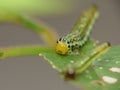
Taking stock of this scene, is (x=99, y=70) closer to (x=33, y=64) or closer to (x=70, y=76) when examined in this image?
(x=70, y=76)

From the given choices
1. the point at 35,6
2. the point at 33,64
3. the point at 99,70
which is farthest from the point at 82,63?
the point at 33,64

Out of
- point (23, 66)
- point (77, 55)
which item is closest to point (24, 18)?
point (77, 55)

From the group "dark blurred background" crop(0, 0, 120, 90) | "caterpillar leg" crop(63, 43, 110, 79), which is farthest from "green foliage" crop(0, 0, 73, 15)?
"dark blurred background" crop(0, 0, 120, 90)

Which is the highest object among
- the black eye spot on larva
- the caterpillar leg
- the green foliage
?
the green foliage

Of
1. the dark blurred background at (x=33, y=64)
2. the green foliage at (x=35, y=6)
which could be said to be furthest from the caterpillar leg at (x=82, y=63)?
the dark blurred background at (x=33, y=64)

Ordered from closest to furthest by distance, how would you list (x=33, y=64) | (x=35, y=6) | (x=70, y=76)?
(x=70, y=76)
(x=35, y=6)
(x=33, y=64)

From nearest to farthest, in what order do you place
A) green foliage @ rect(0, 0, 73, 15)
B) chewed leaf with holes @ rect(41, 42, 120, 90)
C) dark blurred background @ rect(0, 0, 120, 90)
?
chewed leaf with holes @ rect(41, 42, 120, 90) < green foliage @ rect(0, 0, 73, 15) < dark blurred background @ rect(0, 0, 120, 90)

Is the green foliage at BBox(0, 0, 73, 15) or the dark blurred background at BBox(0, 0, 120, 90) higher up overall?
the dark blurred background at BBox(0, 0, 120, 90)

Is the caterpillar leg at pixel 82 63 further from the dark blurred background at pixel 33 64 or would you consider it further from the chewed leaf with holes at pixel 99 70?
the dark blurred background at pixel 33 64

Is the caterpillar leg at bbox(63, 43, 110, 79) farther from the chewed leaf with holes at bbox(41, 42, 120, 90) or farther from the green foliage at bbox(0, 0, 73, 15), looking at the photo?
the green foliage at bbox(0, 0, 73, 15)
